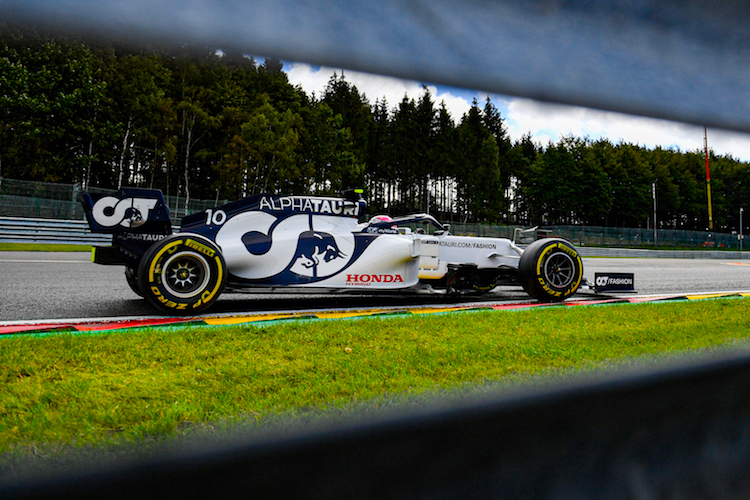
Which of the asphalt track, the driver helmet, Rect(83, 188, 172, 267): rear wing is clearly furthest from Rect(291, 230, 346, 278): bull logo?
Rect(83, 188, 172, 267): rear wing

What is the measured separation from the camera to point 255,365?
2527 mm

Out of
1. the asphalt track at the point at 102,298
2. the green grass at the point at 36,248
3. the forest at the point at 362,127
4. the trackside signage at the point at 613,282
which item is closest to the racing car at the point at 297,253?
the asphalt track at the point at 102,298

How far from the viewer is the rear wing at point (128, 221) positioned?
14.5 feet

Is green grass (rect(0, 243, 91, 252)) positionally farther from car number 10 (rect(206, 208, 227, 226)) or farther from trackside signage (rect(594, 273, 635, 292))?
trackside signage (rect(594, 273, 635, 292))

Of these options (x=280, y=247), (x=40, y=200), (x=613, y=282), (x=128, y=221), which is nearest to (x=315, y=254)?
(x=280, y=247)

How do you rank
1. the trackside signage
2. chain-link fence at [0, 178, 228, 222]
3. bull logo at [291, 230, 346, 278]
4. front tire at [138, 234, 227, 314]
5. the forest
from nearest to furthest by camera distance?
1. the forest
2. front tire at [138, 234, 227, 314]
3. bull logo at [291, 230, 346, 278]
4. the trackside signage
5. chain-link fence at [0, 178, 228, 222]

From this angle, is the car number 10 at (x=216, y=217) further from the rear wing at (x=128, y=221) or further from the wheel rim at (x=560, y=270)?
the wheel rim at (x=560, y=270)

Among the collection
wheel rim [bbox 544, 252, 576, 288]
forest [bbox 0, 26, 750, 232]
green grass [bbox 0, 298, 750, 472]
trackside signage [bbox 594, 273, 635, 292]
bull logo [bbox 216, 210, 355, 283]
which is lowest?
green grass [bbox 0, 298, 750, 472]

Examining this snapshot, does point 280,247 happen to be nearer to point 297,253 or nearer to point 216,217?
point 297,253

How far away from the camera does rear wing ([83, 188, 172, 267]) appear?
14.5 feet

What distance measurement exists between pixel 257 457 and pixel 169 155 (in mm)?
29293

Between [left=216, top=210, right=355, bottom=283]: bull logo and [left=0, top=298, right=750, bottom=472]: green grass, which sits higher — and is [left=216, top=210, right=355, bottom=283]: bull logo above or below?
above

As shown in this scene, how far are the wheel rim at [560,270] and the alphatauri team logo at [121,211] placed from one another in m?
4.33

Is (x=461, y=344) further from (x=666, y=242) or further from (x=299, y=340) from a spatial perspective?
(x=666, y=242)
